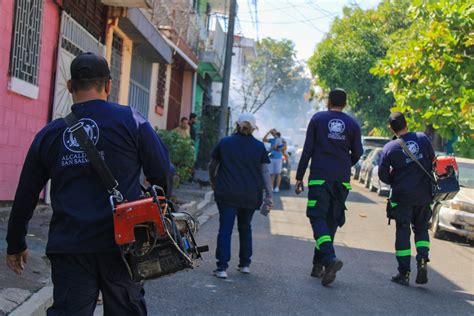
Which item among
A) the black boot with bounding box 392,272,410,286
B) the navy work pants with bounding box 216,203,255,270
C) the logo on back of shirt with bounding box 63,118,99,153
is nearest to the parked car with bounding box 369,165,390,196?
the black boot with bounding box 392,272,410,286

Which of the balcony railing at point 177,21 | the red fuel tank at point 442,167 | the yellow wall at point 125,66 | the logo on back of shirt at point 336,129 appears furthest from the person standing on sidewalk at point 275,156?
the logo on back of shirt at point 336,129

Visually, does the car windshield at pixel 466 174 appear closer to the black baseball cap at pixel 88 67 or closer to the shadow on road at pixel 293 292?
the shadow on road at pixel 293 292

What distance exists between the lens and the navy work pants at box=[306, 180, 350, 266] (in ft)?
24.5

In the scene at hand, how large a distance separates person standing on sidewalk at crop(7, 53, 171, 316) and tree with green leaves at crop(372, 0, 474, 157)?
996 cm

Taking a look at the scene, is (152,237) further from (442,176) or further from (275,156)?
(275,156)

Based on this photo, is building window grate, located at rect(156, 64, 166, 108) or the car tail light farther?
building window grate, located at rect(156, 64, 166, 108)

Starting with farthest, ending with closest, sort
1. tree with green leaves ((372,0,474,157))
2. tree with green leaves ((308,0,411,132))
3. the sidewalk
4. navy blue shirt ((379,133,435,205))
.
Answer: tree with green leaves ((308,0,411,132)), tree with green leaves ((372,0,474,157)), navy blue shirt ((379,133,435,205)), the sidewalk

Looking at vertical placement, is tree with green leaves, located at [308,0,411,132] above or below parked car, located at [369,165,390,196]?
above

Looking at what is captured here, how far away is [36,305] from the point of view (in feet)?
17.1

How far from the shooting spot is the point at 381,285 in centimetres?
775

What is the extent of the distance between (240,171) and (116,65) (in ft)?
27.8

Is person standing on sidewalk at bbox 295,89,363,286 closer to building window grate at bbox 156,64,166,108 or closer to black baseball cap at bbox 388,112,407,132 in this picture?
black baseball cap at bbox 388,112,407,132

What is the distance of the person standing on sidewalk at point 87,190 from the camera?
334cm

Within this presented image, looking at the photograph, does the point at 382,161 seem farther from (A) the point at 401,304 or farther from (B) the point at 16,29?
(B) the point at 16,29
